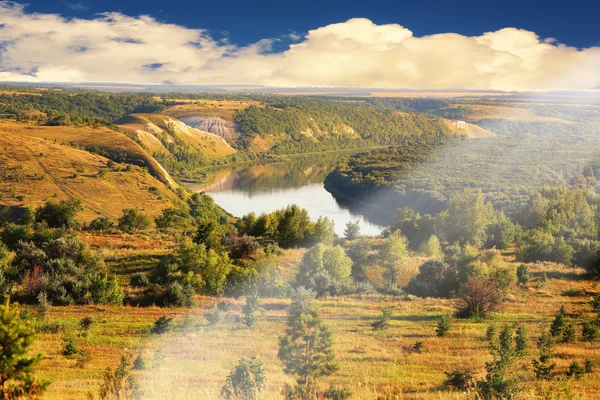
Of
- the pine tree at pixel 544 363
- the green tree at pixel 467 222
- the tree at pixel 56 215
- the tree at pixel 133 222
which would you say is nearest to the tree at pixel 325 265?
the pine tree at pixel 544 363

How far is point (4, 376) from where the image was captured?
309 inches

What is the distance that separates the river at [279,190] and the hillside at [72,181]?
21.1m

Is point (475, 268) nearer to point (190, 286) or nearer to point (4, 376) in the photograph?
point (190, 286)

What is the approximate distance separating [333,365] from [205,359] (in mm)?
4410

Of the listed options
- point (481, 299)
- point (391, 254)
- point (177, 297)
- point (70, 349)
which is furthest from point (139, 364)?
point (391, 254)

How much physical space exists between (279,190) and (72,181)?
57592mm

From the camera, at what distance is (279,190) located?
12081 cm

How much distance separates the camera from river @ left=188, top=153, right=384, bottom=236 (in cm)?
9138

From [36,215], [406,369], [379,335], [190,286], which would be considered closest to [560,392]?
[406,369]

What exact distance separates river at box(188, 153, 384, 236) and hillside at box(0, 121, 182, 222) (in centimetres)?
2112

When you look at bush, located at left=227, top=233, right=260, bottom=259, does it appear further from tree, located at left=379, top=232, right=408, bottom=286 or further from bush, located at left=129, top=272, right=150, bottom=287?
tree, located at left=379, top=232, right=408, bottom=286

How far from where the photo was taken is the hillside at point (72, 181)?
6681 centimetres

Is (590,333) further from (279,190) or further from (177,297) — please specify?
(279,190)

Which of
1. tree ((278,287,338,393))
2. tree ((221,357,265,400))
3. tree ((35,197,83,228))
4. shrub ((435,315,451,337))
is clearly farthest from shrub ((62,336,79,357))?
tree ((35,197,83,228))
